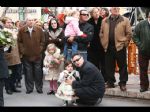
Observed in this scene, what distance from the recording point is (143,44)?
9.63m

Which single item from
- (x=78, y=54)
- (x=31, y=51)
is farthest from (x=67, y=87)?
(x=31, y=51)

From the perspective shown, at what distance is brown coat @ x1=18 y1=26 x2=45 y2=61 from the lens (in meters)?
10.9

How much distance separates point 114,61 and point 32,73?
2.11 metres

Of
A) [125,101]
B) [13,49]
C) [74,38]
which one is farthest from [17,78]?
Result: [125,101]

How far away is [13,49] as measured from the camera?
11.1 m

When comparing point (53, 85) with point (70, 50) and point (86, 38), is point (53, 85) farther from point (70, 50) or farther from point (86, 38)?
point (86, 38)

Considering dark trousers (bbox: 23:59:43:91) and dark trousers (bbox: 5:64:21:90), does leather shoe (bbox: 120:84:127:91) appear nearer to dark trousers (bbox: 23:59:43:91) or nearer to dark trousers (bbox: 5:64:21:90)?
dark trousers (bbox: 23:59:43:91)

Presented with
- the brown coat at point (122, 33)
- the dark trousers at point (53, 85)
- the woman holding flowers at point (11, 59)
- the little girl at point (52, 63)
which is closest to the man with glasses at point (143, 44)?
the brown coat at point (122, 33)

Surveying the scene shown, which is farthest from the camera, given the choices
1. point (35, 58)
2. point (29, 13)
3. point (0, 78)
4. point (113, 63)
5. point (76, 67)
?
point (29, 13)

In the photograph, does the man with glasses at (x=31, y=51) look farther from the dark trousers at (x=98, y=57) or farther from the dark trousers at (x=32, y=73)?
the dark trousers at (x=98, y=57)

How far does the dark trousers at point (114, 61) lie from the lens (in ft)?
33.2

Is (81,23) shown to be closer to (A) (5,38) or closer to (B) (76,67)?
(B) (76,67)

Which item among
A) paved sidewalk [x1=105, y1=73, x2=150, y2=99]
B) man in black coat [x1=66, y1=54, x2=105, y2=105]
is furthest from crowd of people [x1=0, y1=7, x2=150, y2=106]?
paved sidewalk [x1=105, y1=73, x2=150, y2=99]

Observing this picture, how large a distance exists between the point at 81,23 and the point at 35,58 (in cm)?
142
